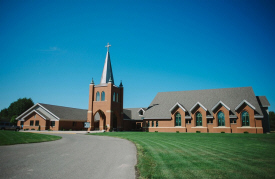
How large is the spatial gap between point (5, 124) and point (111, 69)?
86.8ft

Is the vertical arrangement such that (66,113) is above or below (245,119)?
above

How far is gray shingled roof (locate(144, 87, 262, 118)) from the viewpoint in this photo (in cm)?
3919

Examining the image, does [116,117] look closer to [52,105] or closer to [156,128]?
[156,128]

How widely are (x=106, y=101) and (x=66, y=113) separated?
41.6ft

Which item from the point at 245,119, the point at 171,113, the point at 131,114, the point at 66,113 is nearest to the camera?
the point at 245,119

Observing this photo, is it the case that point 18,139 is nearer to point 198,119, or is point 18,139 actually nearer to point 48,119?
point 48,119

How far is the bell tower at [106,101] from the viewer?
4506cm

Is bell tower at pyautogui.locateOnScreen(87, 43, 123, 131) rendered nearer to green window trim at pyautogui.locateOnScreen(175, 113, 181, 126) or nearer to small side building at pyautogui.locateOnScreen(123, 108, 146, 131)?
small side building at pyautogui.locateOnScreen(123, 108, 146, 131)

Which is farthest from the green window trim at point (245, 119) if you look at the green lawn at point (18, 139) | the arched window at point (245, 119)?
the green lawn at point (18, 139)

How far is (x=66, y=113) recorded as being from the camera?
164 ft

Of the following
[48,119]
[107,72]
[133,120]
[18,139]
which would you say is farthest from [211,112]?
[48,119]

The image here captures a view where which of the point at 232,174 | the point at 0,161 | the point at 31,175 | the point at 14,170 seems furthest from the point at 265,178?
the point at 0,161

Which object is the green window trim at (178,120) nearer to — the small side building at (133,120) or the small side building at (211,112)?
the small side building at (211,112)

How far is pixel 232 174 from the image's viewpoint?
6.55 m
